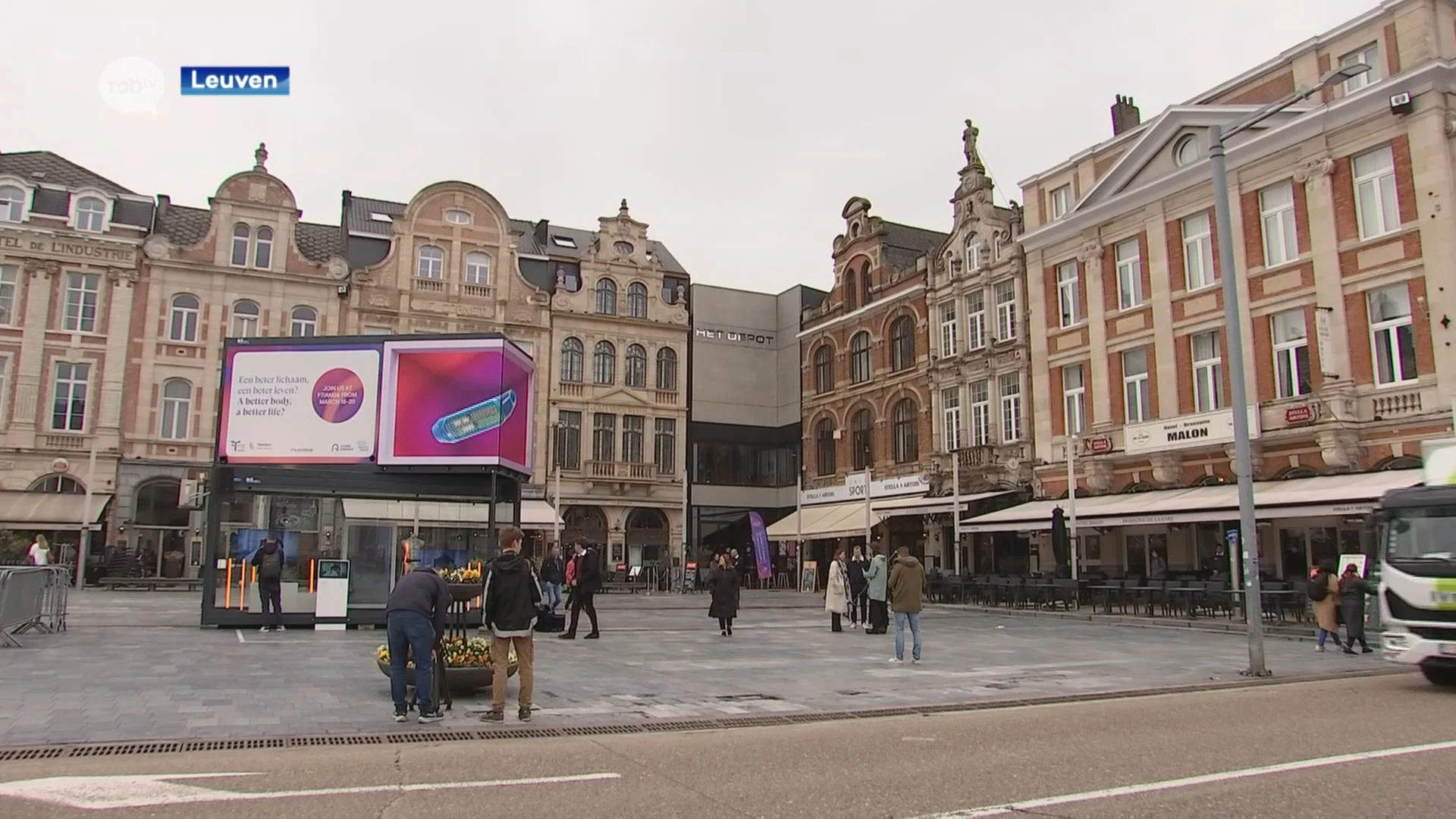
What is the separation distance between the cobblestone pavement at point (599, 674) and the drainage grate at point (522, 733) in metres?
0.26

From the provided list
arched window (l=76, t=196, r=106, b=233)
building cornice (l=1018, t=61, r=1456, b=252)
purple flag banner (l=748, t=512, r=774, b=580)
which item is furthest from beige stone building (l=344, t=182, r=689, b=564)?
building cornice (l=1018, t=61, r=1456, b=252)

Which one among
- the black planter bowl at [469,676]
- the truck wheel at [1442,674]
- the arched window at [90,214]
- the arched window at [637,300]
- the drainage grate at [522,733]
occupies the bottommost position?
the drainage grate at [522,733]

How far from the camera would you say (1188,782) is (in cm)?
661

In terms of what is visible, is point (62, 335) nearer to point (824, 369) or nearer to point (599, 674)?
point (824, 369)

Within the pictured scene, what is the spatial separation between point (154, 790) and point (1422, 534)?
43.3ft

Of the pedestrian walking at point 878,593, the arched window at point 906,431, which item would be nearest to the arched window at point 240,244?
Result: the arched window at point 906,431

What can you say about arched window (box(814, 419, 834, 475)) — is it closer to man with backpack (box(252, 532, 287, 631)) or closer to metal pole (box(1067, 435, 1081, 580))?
metal pole (box(1067, 435, 1081, 580))

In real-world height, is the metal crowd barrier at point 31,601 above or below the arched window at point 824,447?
below

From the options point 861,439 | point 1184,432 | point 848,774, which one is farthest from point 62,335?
point 848,774

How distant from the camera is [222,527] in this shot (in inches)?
715

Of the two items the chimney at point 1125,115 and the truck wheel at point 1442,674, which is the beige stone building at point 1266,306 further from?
the truck wheel at point 1442,674

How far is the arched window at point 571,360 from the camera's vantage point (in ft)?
140

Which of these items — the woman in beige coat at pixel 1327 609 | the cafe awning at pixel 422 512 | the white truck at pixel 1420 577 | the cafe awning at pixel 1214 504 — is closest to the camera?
the white truck at pixel 1420 577

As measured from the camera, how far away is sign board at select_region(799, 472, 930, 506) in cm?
3744
